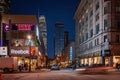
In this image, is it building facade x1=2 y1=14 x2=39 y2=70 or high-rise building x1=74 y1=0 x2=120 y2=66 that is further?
building facade x1=2 y1=14 x2=39 y2=70

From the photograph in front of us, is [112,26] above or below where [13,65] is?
above

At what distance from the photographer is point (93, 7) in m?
112

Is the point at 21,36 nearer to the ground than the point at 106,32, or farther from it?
nearer to the ground

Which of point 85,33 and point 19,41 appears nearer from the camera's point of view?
point 19,41

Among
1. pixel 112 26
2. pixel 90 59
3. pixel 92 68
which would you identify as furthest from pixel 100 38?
pixel 92 68

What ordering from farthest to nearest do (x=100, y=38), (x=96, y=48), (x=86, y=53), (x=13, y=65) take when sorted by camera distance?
(x=86, y=53)
(x=96, y=48)
(x=100, y=38)
(x=13, y=65)

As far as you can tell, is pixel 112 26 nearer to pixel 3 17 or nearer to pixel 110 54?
pixel 110 54

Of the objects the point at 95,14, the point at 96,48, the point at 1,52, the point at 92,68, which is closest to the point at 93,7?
the point at 95,14

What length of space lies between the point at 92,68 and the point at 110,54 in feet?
132

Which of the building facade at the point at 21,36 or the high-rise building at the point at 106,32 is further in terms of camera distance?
the building facade at the point at 21,36

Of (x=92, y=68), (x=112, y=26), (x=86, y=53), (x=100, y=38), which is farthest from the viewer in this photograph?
(x=86, y=53)

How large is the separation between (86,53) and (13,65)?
67607mm

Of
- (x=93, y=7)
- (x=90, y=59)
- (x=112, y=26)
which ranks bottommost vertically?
(x=90, y=59)

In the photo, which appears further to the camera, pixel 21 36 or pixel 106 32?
pixel 21 36
